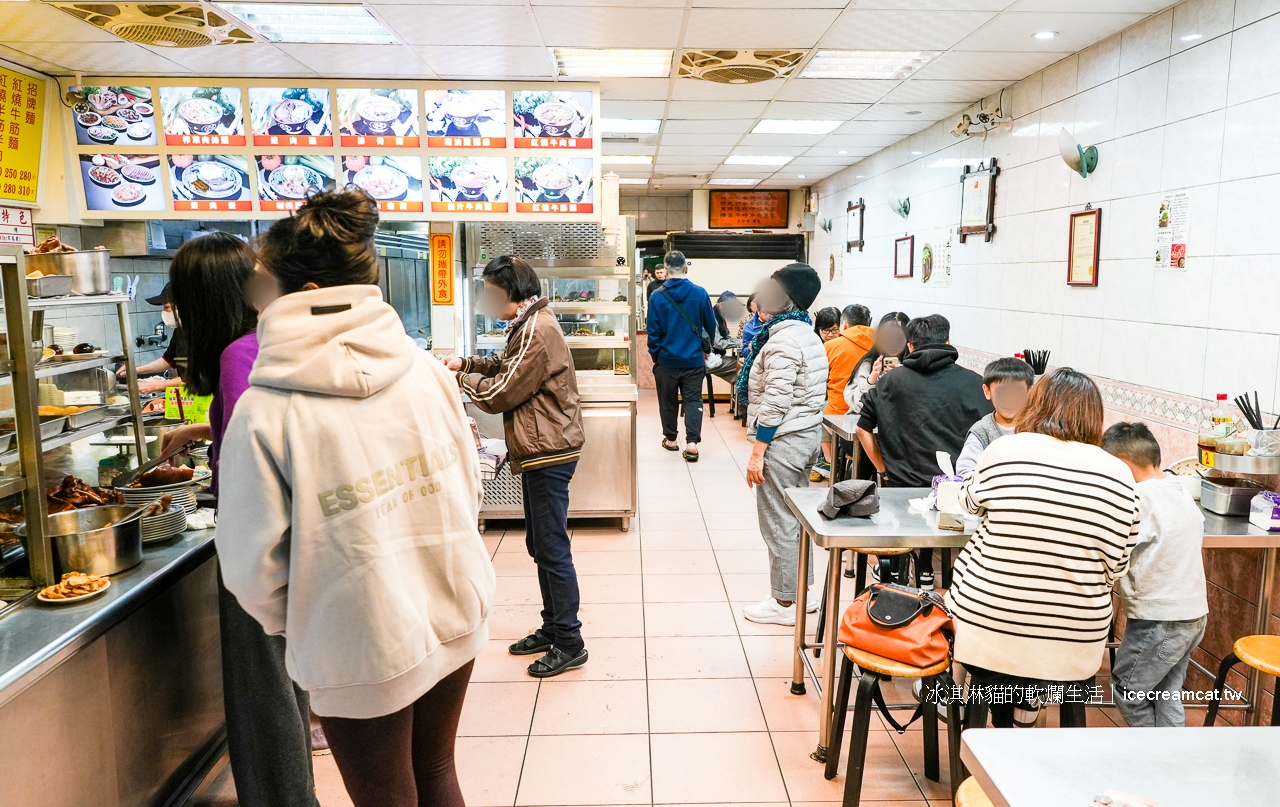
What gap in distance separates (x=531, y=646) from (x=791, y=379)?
163 cm

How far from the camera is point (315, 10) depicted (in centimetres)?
369

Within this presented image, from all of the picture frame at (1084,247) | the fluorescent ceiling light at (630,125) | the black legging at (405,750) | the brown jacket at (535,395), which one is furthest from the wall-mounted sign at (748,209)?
the black legging at (405,750)

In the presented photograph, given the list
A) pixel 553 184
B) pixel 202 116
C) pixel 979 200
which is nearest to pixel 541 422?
pixel 553 184

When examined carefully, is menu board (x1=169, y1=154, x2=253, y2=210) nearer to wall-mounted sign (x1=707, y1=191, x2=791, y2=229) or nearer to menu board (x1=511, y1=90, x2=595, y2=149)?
menu board (x1=511, y1=90, x2=595, y2=149)

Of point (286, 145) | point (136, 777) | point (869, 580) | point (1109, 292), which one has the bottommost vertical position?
point (869, 580)

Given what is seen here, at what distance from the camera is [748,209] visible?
1158 cm

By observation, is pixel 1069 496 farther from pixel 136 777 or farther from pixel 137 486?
pixel 137 486

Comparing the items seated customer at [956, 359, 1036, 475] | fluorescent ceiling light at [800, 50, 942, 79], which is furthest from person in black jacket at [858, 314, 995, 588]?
fluorescent ceiling light at [800, 50, 942, 79]

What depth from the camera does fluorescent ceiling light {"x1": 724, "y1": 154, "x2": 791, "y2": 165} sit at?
27.6 feet

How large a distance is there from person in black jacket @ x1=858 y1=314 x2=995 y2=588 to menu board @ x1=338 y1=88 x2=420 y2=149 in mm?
3233

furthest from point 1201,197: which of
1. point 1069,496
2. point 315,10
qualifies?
point 315,10

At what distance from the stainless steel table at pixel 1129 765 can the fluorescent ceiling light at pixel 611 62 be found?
12.9 feet

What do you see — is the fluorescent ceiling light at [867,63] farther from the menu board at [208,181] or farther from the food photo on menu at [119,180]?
the food photo on menu at [119,180]

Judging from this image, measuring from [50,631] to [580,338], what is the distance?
3.81 m
